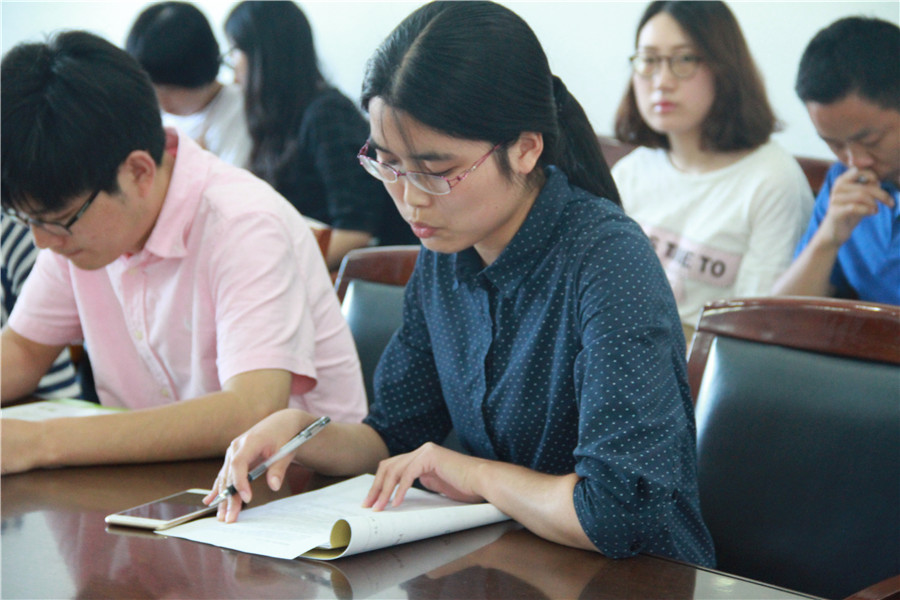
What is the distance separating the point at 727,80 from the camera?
2301 millimetres

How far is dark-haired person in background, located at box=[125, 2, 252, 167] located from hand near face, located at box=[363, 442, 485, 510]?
231 cm

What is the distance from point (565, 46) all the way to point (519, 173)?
2.13m

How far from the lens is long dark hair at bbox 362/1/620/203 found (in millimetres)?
981

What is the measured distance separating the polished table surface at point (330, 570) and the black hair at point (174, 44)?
244 cm

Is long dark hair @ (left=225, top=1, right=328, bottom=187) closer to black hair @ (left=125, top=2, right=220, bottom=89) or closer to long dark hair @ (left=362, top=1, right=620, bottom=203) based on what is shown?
black hair @ (left=125, top=2, right=220, bottom=89)

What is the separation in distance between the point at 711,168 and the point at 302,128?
141 centimetres


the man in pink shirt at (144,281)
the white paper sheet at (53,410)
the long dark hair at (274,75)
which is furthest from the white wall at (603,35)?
the white paper sheet at (53,410)

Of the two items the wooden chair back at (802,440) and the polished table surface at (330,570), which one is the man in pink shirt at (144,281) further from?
the wooden chair back at (802,440)

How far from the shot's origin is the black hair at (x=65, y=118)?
1196 mm

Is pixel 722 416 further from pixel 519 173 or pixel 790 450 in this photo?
pixel 519 173

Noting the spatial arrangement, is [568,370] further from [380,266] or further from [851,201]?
[851,201]

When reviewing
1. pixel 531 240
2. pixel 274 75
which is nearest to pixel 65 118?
pixel 531 240

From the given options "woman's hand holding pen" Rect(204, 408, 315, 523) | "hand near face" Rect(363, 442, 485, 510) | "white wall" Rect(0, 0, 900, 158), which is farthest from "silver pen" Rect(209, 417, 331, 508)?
"white wall" Rect(0, 0, 900, 158)

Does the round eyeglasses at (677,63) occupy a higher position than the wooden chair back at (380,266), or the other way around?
the round eyeglasses at (677,63)
